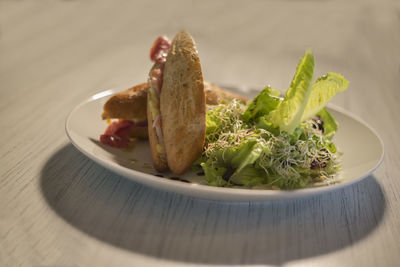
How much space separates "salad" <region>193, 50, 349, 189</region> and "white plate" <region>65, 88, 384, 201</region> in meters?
0.12

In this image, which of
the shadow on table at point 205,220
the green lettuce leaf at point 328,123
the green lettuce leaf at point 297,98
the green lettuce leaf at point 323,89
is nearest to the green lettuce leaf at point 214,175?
the shadow on table at point 205,220

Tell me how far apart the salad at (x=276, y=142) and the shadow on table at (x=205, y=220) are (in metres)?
0.14

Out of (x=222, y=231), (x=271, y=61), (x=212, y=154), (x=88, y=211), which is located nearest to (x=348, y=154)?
(x=212, y=154)

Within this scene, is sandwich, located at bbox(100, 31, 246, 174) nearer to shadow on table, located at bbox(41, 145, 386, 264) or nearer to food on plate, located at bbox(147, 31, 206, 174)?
food on plate, located at bbox(147, 31, 206, 174)

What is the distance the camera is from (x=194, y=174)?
2324mm

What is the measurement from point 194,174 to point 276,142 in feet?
1.59

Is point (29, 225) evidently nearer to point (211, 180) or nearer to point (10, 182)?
point (10, 182)

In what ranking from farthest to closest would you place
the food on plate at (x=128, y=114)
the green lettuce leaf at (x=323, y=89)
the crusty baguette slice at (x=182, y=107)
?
the food on plate at (x=128, y=114)
the green lettuce leaf at (x=323, y=89)
the crusty baguette slice at (x=182, y=107)

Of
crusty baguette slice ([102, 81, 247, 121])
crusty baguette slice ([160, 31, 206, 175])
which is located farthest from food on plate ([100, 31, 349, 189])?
crusty baguette slice ([102, 81, 247, 121])

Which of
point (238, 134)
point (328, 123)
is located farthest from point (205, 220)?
point (328, 123)

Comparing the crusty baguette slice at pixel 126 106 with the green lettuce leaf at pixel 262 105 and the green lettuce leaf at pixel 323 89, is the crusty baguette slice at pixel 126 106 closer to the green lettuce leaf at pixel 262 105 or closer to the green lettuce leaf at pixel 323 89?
the green lettuce leaf at pixel 262 105

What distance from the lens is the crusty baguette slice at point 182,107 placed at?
224 cm

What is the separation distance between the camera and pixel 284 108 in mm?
2273

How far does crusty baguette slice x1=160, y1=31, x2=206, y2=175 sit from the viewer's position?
2.24m
